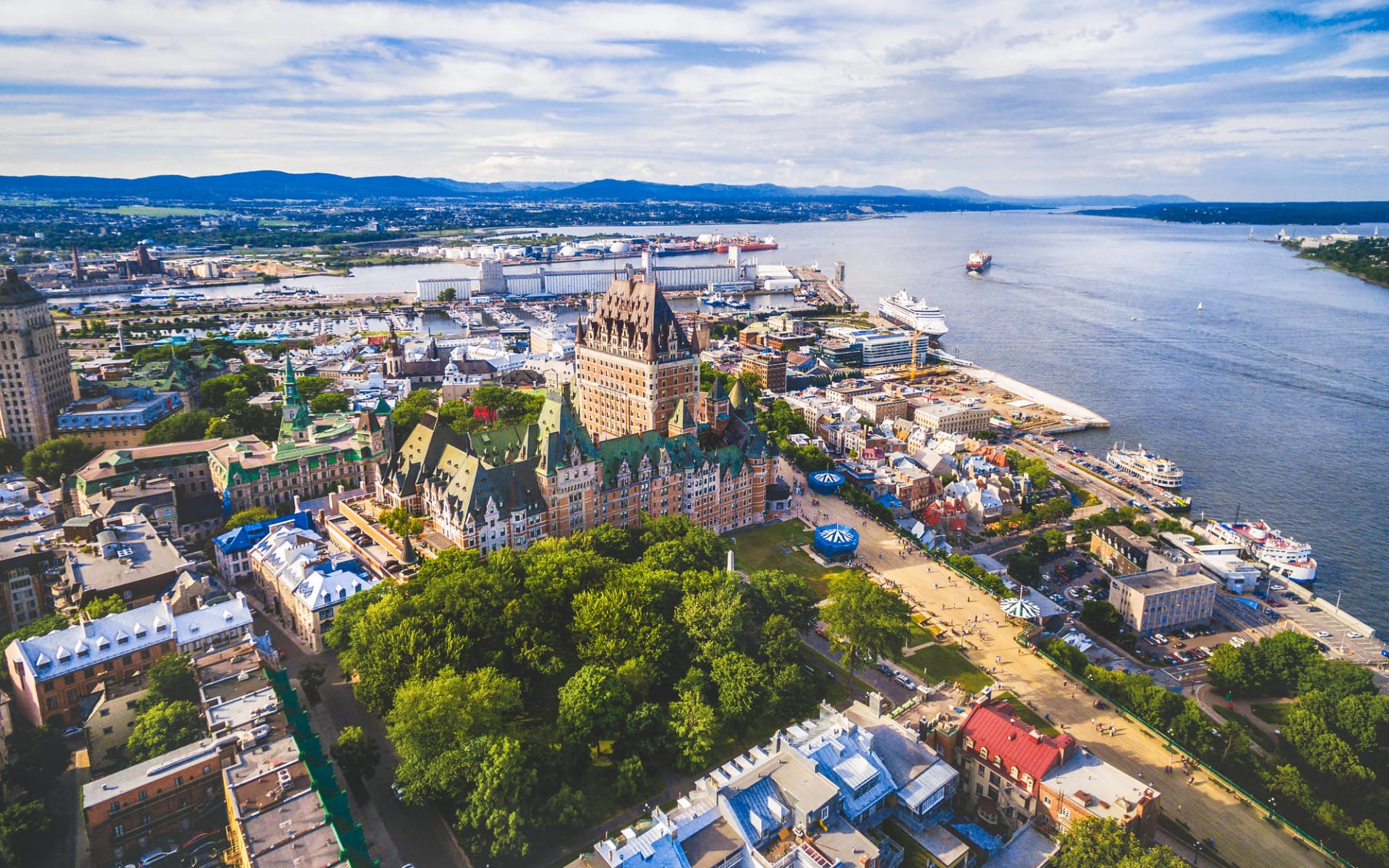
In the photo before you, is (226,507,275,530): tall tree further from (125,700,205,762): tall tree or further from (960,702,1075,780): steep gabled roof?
(960,702,1075,780): steep gabled roof

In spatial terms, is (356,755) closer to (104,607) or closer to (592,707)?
(592,707)

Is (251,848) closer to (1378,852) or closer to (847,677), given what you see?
(847,677)

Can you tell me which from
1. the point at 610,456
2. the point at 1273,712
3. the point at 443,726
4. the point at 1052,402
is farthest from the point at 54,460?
the point at 1052,402

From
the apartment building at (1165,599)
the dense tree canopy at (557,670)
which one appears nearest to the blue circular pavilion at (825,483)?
the apartment building at (1165,599)

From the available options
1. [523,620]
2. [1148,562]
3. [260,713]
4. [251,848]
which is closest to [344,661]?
[260,713]

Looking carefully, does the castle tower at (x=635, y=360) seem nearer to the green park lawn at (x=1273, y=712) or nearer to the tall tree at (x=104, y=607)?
the tall tree at (x=104, y=607)

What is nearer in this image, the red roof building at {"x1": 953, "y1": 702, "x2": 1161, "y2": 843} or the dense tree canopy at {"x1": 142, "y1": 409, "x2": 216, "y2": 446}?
the red roof building at {"x1": 953, "y1": 702, "x2": 1161, "y2": 843}

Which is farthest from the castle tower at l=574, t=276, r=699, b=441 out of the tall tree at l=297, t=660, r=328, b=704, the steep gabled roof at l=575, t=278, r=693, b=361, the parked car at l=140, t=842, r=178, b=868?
the parked car at l=140, t=842, r=178, b=868

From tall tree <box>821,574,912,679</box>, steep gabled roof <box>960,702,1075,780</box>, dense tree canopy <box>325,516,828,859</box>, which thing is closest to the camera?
dense tree canopy <box>325,516,828,859</box>
